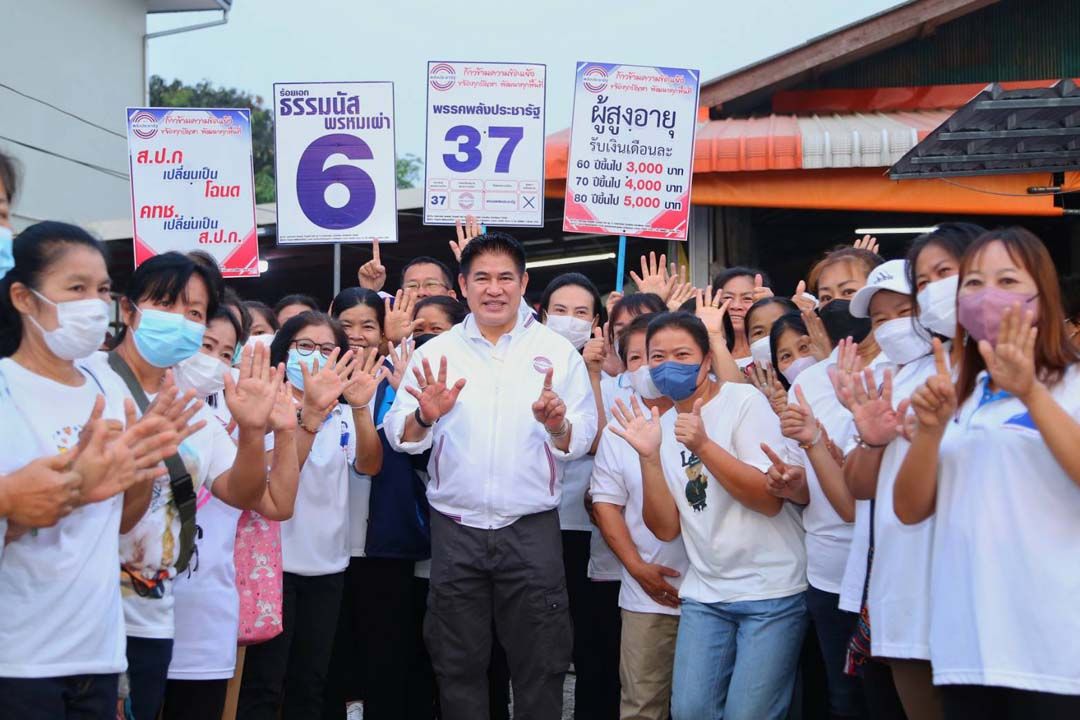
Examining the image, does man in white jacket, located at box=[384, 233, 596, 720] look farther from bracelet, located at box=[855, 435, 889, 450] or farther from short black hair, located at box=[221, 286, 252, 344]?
bracelet, located at box=[855, 435, 889, 450]

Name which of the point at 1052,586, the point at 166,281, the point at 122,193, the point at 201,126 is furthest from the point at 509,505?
the point at 122,193

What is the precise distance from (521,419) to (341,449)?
35.9 inches

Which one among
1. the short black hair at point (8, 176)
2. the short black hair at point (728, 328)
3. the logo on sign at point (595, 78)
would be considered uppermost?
the logo on sign at point (595, 78)

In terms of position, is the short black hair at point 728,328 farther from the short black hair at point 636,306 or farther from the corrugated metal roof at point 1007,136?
the corrugated metal roof at point 1007,136

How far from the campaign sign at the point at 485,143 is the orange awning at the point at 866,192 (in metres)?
1.70

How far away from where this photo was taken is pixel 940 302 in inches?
138

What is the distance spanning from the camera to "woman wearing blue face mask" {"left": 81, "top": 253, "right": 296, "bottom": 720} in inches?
140

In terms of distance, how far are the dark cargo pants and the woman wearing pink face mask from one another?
1840 mm

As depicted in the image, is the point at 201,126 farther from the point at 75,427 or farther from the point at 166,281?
the point at 75,427

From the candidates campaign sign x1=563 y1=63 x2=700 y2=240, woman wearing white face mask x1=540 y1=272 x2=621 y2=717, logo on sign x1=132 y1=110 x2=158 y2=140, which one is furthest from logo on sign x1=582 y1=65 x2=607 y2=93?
logo on sign x1=132 y1=110 x2=158 y2=140

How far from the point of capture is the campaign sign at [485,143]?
24.1ft

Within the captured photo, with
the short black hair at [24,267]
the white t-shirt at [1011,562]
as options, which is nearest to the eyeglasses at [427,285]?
the short black hair at [24,267]

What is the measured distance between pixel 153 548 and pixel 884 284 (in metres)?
2.68

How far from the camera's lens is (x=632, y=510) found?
492 cm
